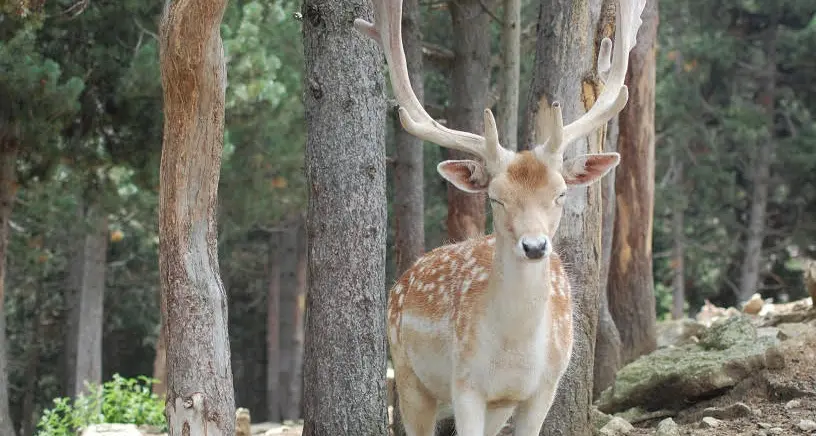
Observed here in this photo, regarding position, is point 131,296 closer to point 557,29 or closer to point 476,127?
point 476,127

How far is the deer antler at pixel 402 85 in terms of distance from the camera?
5414 mm

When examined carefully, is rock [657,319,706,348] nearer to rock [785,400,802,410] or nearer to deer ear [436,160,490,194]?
rock [785,400,802,410]

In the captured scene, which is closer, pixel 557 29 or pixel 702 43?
pixel 557 29

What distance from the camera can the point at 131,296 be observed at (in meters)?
24.0

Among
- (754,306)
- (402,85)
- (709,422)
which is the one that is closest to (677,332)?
(754,306)

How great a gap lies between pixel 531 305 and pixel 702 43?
18764 mm

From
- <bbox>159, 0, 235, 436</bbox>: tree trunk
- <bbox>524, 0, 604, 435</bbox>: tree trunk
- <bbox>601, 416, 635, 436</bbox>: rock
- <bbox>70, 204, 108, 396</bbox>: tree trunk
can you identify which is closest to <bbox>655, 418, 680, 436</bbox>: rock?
<bbox>601, 416, 635, 436</bbox>: rock

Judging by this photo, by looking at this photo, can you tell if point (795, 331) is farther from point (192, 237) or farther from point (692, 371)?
point (192, 237)

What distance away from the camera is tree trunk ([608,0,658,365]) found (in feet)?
35.1

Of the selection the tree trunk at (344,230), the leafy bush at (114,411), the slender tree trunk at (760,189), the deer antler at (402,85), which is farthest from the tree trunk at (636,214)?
the slender tree trunk at (760,189)

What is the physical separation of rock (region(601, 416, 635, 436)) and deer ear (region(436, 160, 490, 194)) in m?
2.35

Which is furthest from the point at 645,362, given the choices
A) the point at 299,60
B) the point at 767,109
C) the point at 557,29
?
the point at 767,109

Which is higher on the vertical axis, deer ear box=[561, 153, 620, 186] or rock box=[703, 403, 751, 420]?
deer ear box=[561, 153, 620, 186]

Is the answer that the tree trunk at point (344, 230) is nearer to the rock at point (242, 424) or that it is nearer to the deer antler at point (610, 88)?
the deer antler at point (610, 88)
